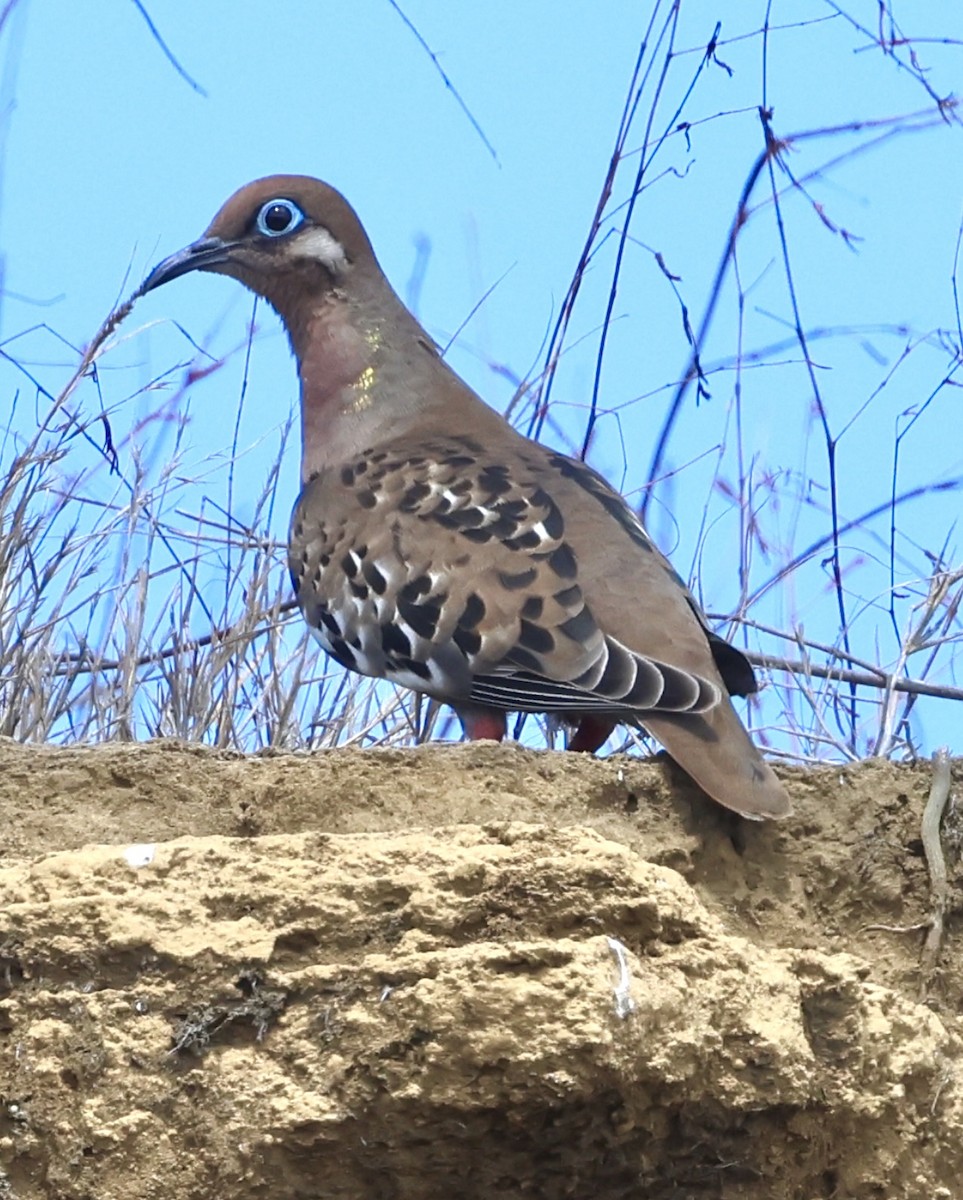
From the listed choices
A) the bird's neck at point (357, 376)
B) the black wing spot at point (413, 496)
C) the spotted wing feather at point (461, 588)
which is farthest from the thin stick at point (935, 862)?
the bird's neck at point (357, 376)

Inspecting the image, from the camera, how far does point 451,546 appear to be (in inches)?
212

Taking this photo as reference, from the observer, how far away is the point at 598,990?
3.03 m

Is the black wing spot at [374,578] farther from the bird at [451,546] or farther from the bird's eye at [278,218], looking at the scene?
the bird's eye at [278,218]

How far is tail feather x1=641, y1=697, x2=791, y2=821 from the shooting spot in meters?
3.84

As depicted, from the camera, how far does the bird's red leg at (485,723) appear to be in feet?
17.2

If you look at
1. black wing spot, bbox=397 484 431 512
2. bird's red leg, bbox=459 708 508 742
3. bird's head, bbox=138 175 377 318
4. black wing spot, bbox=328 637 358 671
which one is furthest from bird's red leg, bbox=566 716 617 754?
bird's head, bbox=138 175 377 318

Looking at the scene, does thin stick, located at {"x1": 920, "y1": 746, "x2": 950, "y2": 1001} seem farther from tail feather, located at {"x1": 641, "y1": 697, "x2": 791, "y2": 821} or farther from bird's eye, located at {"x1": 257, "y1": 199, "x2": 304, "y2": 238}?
bird's eye, located at {"x1": 257, "y1": 199, "x2": 304, "y2": 238}

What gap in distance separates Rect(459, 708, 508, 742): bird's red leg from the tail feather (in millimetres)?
795

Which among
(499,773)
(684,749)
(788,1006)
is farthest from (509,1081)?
(684,749)

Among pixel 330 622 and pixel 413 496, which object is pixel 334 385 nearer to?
pixel 413 496

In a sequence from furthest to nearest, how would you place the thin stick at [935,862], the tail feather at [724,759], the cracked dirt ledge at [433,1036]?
the tail feather at [724,759] < the thin stick at [935,862] < the cracked dirt ledge at [433,1036]

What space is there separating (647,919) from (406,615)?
2223mm

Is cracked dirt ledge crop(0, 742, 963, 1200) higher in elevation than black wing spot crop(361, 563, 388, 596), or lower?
lower

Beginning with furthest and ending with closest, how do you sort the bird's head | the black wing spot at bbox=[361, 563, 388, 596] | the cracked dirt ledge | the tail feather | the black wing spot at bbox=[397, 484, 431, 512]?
the bird's head < the black wing spot at bbox=[397, 484, 431, 512] < the black wing spot at bbox=[361, 563, 388, 596] < the tail feather < the cracked dirt ledge
